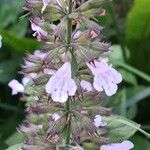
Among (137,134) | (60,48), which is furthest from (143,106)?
(60,48)

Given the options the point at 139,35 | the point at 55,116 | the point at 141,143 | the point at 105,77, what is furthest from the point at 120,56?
the point at 105,77

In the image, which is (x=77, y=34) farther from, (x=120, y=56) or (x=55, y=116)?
(x=120, y=56)

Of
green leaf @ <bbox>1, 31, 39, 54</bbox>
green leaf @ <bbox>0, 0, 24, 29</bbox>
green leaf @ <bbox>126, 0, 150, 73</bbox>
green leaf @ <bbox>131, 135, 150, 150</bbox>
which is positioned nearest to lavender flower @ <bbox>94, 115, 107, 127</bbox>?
green leaf @ <bbox>131, 135, 150, 150</bbox>

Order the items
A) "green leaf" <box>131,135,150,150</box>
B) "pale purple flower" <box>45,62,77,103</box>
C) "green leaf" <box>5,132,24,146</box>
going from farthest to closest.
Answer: "green leaf" <box>131,135,150,150</box> → "green leaf" <box>5,132,24,146</box> → "pale purple flower" <box>45,62,77,103</box>

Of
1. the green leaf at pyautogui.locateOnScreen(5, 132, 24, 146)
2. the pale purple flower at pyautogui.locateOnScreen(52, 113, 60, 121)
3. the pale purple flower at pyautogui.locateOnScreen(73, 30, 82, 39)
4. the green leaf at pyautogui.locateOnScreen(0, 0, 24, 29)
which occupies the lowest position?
the green leaf at pyautogui.locateOnScreen(5, 132, 24, 146)

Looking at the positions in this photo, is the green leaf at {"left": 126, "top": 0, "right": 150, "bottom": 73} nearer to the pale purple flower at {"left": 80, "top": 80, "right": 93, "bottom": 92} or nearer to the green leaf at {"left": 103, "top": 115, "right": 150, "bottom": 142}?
the green leaf at {"left": 103, "top": 115, "right": 150, "bottom": 142}

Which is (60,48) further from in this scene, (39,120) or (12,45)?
(12,45)

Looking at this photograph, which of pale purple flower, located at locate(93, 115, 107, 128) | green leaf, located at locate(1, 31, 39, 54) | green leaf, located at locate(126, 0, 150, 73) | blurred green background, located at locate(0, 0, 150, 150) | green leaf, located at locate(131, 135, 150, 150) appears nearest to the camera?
pale purple flower, located at locate(93, 115, 107, 128)

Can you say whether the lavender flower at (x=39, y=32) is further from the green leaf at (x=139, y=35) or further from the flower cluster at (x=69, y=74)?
the green leaf at (x=139, y=35)
